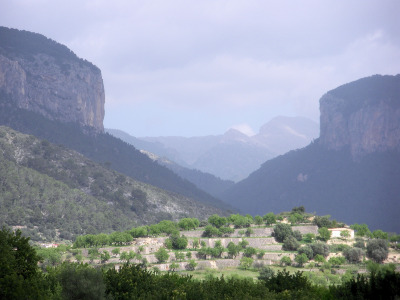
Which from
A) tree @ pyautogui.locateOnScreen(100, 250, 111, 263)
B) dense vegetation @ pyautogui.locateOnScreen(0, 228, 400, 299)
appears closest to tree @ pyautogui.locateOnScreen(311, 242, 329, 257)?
tree @ pyautogui.locateOnScreen(100, 250, 111, 263)

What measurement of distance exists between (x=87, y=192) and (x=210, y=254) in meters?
89.3

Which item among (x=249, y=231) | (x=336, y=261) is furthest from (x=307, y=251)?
(x=249, y=231)

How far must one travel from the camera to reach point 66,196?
133000mm

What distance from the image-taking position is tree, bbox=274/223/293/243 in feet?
259

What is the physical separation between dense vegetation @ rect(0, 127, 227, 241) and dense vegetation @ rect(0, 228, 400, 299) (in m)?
71.9

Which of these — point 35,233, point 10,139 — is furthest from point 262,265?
point 10,139

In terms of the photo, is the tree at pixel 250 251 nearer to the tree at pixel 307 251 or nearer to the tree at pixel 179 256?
the tree at pixel 307 251

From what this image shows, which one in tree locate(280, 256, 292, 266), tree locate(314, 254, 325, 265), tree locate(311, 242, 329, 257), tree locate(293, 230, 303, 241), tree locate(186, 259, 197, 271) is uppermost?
tree locate(293, 230, 303, 241)

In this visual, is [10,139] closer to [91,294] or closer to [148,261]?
[148,261]

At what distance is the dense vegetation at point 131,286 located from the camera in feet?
96.9

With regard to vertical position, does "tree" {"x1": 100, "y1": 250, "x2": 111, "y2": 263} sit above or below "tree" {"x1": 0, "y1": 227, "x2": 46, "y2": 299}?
below

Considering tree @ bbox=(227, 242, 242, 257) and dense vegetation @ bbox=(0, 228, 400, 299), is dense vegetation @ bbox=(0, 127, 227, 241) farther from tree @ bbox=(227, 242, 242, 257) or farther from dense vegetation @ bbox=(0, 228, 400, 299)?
dense vegetation @ bbox=(0, 228, 400, 299)

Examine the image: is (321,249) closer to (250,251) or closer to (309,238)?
(309,238)

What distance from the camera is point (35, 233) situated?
10325cm
